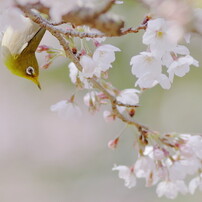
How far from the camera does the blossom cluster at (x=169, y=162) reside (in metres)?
1.23

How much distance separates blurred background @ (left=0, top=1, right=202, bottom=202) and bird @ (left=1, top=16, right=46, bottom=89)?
1.96m


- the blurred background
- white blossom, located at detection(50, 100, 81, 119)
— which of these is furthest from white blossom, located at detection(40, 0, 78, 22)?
the blurred background

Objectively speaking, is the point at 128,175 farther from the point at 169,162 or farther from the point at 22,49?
the point at 22,49

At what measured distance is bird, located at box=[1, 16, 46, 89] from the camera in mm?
1341

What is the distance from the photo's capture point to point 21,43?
4.68 feet

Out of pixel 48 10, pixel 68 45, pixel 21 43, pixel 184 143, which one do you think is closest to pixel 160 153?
pixel 184 143

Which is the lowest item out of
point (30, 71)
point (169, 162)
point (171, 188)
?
point (171, 188)

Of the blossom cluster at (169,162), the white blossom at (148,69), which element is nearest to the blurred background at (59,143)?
the blossom cluster at (169,162)

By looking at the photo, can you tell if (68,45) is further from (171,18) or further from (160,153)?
(171,18)

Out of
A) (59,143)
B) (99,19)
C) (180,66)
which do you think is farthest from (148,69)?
(59,143)

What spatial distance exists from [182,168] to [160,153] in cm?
14

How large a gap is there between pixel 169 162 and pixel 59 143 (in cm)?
240

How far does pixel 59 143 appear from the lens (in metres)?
3.68

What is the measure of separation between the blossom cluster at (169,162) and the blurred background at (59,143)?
2.06 meters
